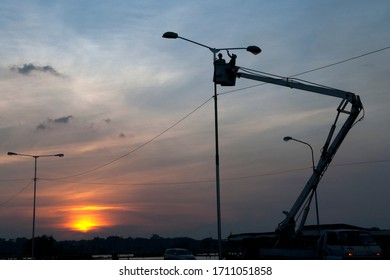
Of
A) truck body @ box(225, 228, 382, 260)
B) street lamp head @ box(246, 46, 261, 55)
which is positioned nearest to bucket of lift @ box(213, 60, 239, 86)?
street lamp head @ box(246, 46, 261, 55)

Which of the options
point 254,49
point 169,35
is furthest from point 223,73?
point 169,35

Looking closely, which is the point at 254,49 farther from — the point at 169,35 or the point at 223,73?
the point at 169,35

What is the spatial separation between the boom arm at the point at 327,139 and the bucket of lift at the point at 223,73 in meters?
4.02

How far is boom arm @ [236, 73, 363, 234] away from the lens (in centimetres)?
3456

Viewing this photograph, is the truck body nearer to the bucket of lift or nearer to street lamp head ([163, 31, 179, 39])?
the bucket of lift

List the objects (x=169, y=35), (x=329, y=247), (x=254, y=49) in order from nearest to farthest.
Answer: (x=329, y=247)
(x=169, y=35)
(x=254, y=49)

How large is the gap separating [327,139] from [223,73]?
29.3 ft

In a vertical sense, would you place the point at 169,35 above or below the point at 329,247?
above

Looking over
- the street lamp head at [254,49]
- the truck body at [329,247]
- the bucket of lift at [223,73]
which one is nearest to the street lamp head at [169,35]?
the bucket of lift at [223,73]

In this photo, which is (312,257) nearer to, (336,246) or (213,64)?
(336,246)

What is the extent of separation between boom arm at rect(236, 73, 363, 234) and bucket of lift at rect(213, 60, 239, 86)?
4019 mm

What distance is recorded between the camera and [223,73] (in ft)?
101

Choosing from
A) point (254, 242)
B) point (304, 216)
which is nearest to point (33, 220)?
point (254, 242)

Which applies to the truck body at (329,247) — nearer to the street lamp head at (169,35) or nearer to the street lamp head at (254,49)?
the street lamp head at (254,49)
